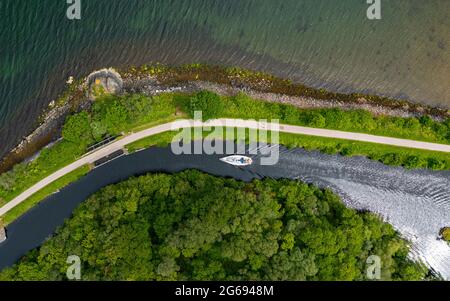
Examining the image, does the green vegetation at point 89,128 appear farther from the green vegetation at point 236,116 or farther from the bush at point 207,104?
the bush at point 207,104

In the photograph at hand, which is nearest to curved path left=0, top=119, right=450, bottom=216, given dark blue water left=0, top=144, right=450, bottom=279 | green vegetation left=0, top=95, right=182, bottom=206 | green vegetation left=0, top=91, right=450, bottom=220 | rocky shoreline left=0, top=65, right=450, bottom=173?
green vegetation left=0, top=91, right=450, bottom=220

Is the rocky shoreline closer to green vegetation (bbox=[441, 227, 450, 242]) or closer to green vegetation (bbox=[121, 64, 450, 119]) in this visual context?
green vegetation (bbox=[121, 64, 450, 119])

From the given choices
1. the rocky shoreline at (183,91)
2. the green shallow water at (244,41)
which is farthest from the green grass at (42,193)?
the green shallow water at (244,41)

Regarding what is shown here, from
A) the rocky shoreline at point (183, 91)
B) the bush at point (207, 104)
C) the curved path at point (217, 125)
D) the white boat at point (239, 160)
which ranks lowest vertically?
the white boat at point (239, 160)

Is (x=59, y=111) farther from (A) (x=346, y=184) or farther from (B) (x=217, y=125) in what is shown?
(A) (x=346, y=184)

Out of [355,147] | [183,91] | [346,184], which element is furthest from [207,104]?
[346,184]

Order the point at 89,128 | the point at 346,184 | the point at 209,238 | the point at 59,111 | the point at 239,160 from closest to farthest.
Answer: the point at 209,238 < the point at 89,128 < the point at 239,160 < the point at 59,111 < the point at 346,184

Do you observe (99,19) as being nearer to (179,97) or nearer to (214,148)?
(179,97)
